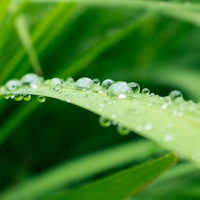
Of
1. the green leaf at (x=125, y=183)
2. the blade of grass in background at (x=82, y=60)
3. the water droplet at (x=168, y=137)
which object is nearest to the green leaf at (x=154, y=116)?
the water droplet at (x=168, y=137)

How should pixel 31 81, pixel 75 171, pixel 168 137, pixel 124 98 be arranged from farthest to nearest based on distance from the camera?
pixel 75 171, pixel 31 81, pixel 124 98, pixel 168 137

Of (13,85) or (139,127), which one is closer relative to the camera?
(139,127)

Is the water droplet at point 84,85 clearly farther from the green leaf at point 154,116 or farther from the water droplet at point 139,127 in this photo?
the water droplet at point 139,127

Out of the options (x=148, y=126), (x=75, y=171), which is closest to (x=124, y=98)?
(x=148, y=126)

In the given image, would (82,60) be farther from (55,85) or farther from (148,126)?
(148,126)

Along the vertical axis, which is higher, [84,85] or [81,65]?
[81,65]

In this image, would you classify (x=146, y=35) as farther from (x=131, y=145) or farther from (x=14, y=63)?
(x=14, y=63)
